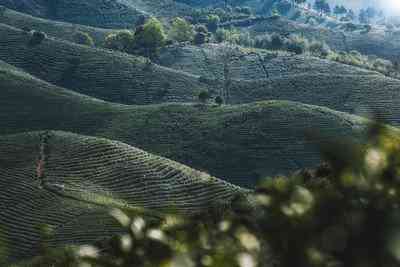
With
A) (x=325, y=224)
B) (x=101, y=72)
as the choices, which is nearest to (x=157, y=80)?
(x=101, y=72)

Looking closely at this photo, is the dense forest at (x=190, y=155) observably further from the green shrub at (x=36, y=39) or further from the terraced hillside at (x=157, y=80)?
the terraced hillside at (x=157, y=80)

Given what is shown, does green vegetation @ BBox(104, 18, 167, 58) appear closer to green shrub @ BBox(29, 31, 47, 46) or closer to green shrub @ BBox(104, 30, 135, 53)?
green shrub @ BBox(104, 30, 135, 53)

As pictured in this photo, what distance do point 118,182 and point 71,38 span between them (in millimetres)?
120440

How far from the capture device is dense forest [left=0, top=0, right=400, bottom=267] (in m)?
3.64

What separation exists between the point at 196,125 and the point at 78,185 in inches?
1687

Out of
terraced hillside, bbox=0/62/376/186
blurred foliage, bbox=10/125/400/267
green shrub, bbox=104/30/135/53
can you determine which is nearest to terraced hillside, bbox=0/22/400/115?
green shrub, bbox=104/30/135/53

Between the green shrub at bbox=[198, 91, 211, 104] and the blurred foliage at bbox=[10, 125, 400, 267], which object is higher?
the blurred foliage at bbox=[10, 125, 400, 267]

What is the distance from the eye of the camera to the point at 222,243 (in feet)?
12.9

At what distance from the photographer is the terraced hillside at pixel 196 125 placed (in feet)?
354

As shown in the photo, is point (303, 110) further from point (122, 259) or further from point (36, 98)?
point (122, 259)

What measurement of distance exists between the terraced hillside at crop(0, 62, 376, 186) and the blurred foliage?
99.3m

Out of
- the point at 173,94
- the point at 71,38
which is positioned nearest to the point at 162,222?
the point at 173,94

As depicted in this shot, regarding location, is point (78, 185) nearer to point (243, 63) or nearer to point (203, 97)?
point (203, 97)

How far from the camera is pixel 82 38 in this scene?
192750mm
